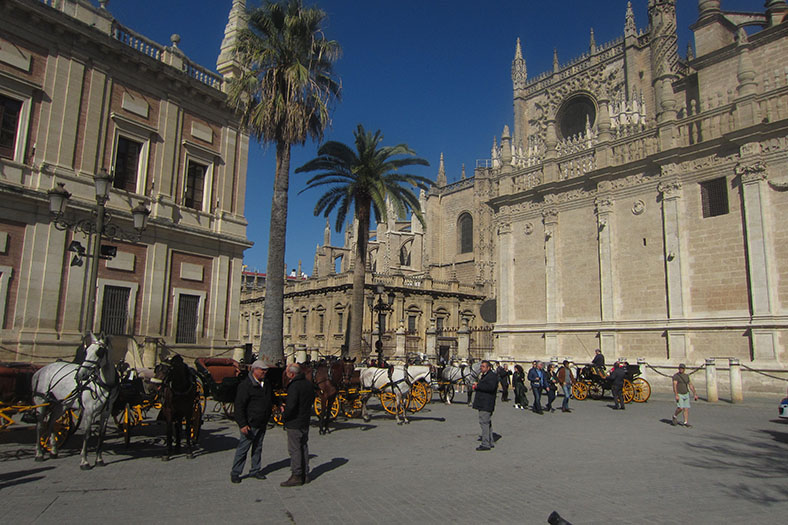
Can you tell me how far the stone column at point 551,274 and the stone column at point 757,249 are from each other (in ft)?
26.2

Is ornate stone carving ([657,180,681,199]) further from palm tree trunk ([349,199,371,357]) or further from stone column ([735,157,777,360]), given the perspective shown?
palm tree trunk ([349,199,371,357])

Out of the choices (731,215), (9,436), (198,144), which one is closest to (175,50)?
(198,144)

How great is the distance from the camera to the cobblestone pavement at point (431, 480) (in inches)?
216

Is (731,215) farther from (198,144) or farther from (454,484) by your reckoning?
(198,144)

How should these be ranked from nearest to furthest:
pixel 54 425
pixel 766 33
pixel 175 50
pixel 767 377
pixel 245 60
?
pixel 54 425, pixel 245 60, pixel 767 377, pixel 175 50, pixel 766 33

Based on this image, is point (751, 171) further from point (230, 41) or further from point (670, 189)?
point (230, 41)

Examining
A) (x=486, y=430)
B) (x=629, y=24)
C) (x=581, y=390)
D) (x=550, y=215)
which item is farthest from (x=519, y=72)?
(x=486, y=430)

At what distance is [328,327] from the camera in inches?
1580

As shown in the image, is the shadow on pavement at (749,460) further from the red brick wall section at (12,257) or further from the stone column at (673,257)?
the red brick wall section at (12,257)

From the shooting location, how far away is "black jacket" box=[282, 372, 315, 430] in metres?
6.84

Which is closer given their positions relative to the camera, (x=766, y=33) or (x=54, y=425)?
(x=54, y=425)

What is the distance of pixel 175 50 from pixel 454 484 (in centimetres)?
1843

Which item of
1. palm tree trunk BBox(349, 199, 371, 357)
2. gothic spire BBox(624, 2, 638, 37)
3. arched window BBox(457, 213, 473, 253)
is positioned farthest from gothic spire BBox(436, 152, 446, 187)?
palm tree trunk BBox(349, 199, 371, 357)

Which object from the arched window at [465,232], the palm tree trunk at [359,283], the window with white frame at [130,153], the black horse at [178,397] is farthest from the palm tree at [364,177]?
the arched window at [465,232]
